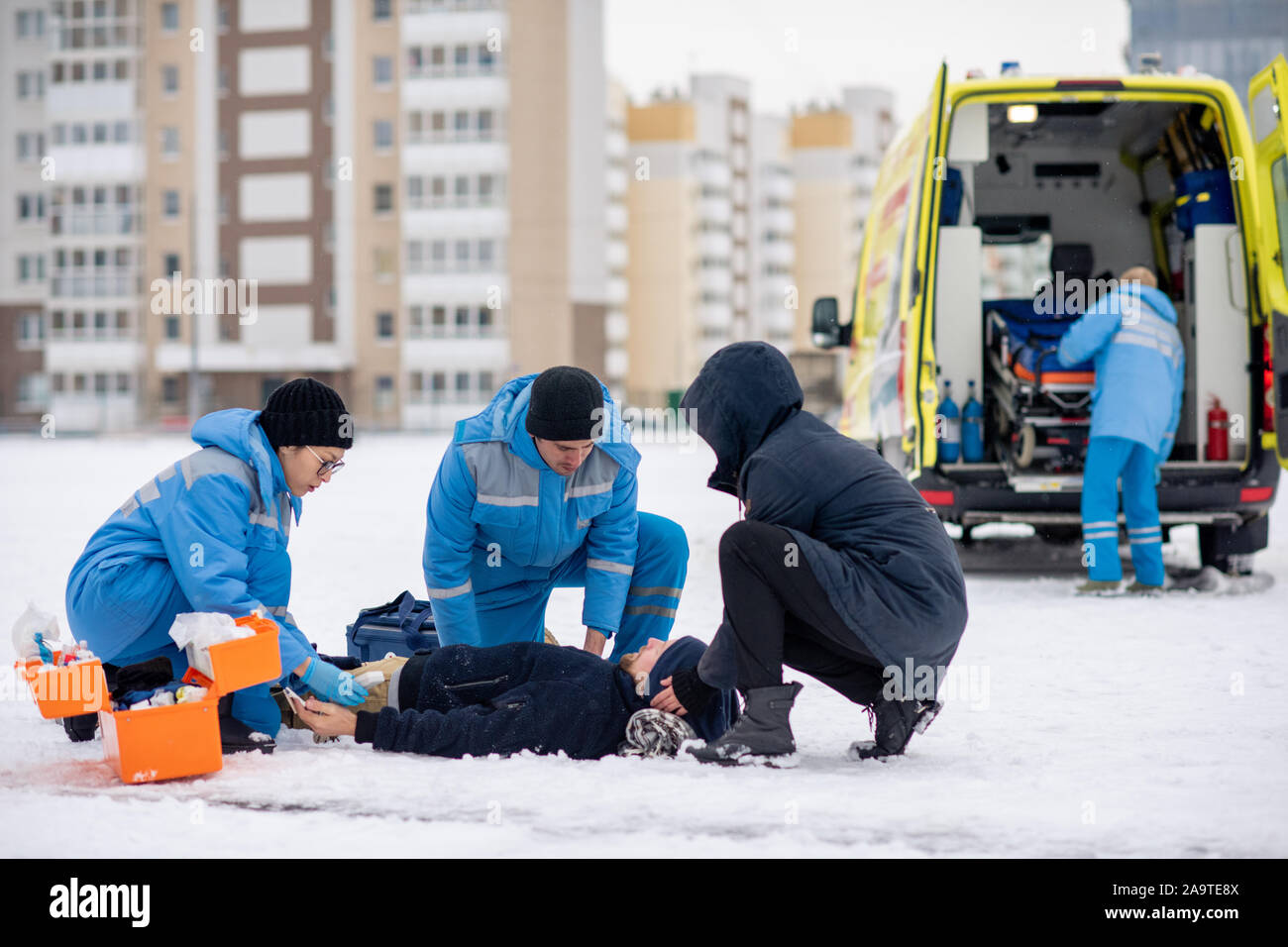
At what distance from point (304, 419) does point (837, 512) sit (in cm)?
152

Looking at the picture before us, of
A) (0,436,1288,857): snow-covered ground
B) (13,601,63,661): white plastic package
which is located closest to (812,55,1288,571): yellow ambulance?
(0,436,1288,857): snow-covered ground

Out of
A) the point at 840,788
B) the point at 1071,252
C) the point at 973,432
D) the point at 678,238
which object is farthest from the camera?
the point at 678,238

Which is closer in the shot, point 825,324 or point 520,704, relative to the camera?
point 520,704

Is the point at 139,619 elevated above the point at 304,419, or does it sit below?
below

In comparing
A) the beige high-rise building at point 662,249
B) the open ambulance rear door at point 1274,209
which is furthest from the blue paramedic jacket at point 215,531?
the beige high-rise building at point 662,249

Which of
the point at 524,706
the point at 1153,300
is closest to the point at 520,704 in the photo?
the point at 524,706

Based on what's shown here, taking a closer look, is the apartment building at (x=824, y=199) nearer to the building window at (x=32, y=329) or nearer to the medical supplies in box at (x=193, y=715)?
the building window at (x=32, y=329)

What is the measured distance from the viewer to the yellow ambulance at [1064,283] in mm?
7949

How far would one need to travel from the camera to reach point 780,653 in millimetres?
3809

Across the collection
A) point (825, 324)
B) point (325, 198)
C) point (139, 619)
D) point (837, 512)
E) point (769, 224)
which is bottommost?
point (139, 619)

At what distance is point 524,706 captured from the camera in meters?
4.00

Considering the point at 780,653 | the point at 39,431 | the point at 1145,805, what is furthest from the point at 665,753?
the point at 39,431

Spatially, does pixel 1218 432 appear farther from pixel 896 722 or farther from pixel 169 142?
pixel 169 142
